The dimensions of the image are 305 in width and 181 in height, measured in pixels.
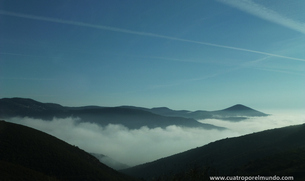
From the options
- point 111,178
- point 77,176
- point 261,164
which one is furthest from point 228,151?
point 77,176

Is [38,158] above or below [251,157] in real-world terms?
below

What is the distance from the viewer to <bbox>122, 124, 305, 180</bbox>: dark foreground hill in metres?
63.0

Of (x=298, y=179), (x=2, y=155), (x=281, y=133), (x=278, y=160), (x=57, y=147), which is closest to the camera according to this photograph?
(x=298, y=179)

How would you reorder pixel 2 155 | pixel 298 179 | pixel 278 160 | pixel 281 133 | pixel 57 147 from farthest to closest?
1. pixel 281 133
2. pixel 57 147
3. pixel 2 155
4. pixel 278 160
5. pixel 298 179

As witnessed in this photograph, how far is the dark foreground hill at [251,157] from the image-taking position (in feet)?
207

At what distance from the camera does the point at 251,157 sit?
94750mm

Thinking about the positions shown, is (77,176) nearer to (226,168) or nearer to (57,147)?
(57,147)

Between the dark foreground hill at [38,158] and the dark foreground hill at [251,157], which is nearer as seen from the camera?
the dark foreground hill at [251,157]

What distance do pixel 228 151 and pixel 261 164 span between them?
5849 cm

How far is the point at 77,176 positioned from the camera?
8156cm

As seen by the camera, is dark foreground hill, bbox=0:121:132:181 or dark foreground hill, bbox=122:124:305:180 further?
dark foreground hill, bbox=0:121:132:181

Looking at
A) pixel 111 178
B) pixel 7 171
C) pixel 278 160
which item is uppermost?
pixel 278 160

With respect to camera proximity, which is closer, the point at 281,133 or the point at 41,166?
the point at 41,166

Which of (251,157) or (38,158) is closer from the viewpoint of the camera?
(38,158)
